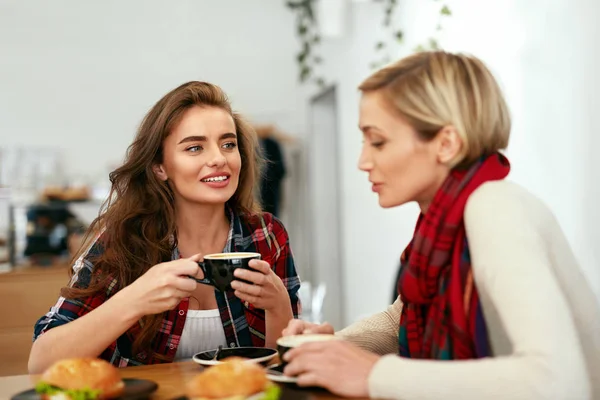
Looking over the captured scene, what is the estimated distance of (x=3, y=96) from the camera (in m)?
6.38

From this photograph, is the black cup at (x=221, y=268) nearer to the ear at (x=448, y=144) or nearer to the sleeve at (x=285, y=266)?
the ear at (x=448, y=144)

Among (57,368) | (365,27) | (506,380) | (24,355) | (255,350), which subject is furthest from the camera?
(365,27)

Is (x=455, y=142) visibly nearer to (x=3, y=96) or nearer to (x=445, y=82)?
(x=445, y=82)

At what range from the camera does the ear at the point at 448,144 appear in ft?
4.01

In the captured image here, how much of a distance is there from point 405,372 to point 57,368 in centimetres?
55

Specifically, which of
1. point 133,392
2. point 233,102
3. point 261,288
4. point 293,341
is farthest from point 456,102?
point 233,102

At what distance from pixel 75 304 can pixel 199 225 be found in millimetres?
437

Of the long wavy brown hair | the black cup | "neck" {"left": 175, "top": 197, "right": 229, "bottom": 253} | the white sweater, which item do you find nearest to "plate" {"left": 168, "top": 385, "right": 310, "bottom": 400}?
the white sweater

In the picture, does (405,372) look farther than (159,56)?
No

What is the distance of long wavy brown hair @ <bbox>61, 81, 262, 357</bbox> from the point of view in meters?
1.89

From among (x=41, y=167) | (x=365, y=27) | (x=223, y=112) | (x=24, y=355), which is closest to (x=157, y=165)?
(x=223, y=112)

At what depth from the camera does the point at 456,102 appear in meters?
1.22

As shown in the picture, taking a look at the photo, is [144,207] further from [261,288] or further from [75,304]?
[261,288]

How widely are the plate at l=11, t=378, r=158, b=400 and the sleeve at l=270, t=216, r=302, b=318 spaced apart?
860mm
